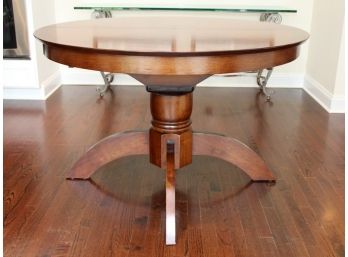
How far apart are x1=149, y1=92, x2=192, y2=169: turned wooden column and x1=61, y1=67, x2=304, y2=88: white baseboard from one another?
5.96 feet

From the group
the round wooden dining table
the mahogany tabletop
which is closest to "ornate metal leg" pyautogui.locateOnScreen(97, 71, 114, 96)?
the round wooden dining table

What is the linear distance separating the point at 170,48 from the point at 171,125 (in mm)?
437

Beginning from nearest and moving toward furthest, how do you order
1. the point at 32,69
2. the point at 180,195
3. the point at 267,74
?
the point at 180,195 → the point at 32,69 → the point at 267,74

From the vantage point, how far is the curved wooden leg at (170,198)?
131 centimetres

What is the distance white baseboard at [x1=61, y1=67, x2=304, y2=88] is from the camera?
3.25 m

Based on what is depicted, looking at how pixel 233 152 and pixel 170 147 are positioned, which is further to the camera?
pixel 233 152

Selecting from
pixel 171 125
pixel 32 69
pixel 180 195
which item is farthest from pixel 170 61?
pixel 32 69

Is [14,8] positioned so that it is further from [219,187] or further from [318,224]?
[318,224]

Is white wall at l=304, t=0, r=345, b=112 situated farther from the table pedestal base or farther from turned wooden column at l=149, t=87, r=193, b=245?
turned wooden column at l=149, t=87, r=193, b=245

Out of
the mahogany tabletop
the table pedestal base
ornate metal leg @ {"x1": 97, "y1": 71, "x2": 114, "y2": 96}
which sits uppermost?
the mahogany tabletop

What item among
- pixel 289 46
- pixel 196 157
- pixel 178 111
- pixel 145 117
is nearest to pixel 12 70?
pixel 145 117

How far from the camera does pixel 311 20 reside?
3.11m

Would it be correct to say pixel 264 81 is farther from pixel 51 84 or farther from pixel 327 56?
pixel 51 84

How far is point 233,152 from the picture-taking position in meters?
1.66
